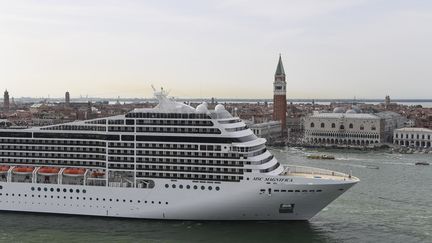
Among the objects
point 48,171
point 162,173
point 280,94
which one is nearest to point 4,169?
point 48,171

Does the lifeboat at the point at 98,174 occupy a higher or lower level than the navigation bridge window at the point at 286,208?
higher

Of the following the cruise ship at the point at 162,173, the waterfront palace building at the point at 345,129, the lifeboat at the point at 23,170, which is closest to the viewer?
the cruise ship at the point at 162,173

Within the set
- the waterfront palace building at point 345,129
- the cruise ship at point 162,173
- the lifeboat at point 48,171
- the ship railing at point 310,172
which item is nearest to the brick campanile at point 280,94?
the waterfront palace building at point 345,129

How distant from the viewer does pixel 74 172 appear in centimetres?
2175

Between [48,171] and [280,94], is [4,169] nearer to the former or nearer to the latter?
[48,171]

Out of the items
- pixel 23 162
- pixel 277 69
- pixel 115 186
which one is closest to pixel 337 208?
pixel 115 186

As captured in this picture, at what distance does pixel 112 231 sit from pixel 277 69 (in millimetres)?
48487

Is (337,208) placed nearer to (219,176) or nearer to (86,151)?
(219,176)

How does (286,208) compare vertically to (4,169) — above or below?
below

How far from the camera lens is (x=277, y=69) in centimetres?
6644

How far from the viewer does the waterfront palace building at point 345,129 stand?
197ft

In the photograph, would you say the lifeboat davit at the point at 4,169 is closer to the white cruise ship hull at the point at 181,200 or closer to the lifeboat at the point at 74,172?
the white cruise ship hull at the point at 181,200

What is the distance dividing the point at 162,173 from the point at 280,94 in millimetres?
47931

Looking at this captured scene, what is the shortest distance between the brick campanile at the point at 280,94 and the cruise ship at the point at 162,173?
4494 centimetres
